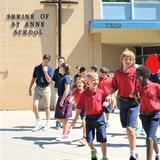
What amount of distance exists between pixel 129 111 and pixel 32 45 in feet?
41.0

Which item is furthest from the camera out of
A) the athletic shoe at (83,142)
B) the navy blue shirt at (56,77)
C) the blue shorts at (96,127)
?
the navy blue shirt at (56,77)

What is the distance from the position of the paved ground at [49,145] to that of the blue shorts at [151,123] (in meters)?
1.06

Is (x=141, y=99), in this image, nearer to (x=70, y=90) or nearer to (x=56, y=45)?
(x=70, y=90)

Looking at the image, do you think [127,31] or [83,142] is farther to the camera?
[127,31]

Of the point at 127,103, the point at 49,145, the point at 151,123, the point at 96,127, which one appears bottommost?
the point at 49,145

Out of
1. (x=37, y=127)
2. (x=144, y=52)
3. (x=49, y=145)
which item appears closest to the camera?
(x=49, y=145)

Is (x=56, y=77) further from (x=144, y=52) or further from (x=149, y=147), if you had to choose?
(x=144, y=52)

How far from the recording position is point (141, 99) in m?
7.34

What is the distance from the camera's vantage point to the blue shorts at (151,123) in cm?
716

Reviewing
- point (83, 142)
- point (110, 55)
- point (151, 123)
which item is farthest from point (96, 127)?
point (110, 55)

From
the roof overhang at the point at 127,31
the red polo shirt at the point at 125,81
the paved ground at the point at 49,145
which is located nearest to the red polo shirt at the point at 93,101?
the red polo shirt at the point at 125,81

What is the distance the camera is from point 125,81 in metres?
7.90

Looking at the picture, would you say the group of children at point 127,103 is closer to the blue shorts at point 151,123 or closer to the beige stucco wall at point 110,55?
the blue shorts at point 151,123

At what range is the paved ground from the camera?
27.6ft
